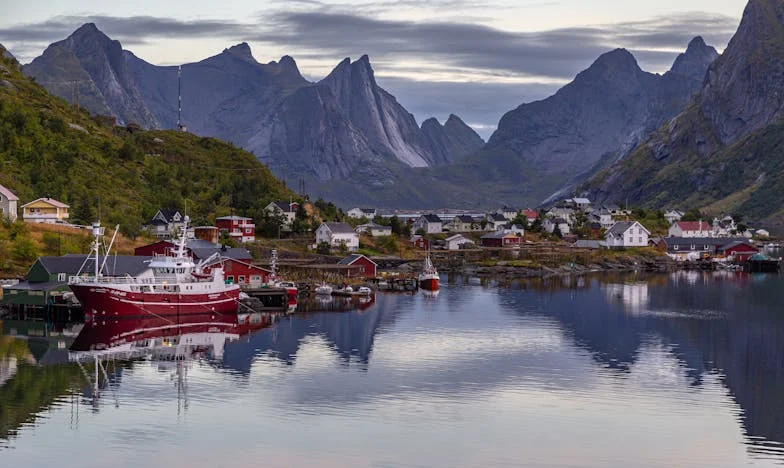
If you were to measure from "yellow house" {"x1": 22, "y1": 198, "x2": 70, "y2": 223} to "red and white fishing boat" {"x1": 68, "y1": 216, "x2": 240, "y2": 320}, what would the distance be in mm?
34175

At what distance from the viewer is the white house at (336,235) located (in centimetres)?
15225

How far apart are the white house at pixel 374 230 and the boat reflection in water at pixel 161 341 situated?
252ft

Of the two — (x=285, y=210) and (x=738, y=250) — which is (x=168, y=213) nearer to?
(x=285, y=210)

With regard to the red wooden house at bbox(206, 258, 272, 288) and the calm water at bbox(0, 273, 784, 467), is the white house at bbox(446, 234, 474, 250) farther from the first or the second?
the calm water at bbox(0, 273, 784, 467)

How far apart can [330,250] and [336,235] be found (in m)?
4.63

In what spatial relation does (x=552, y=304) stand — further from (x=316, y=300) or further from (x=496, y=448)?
(x=496, y=448)

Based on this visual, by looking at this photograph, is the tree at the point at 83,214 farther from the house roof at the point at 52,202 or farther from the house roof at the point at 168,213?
the house roof at the point at 168,213

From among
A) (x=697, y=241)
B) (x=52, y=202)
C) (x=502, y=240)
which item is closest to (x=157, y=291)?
(x=52, y=202)

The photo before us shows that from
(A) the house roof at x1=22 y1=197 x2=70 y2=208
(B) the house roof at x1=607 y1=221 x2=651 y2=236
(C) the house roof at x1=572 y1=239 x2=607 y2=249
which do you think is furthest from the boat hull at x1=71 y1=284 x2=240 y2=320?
(B) the house roof at x1=607 y1=221 x2=651 y2=236

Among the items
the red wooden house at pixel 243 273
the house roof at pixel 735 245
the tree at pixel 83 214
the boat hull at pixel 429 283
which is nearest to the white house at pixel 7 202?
the tree at pixel 83 214

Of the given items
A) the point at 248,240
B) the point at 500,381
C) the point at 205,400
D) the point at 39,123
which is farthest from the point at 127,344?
the point at 39,123

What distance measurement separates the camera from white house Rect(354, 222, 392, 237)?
175 metres

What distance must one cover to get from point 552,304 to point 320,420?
205 ft

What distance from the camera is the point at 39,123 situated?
16150 cm
